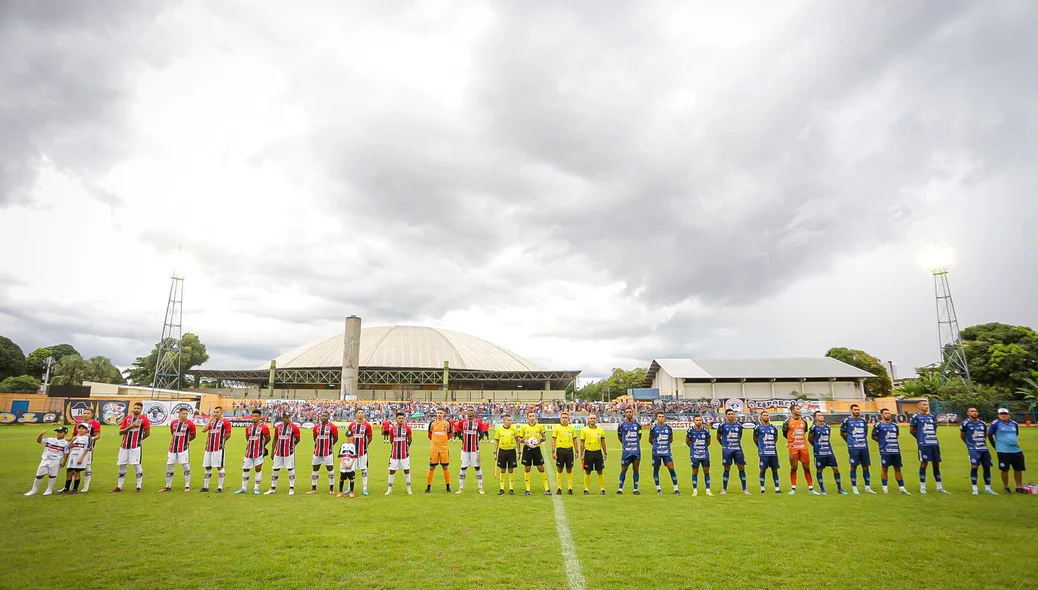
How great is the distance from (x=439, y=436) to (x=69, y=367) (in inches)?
3742

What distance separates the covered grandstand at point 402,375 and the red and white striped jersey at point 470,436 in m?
74.3

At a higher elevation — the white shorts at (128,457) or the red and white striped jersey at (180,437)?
the red and white striped jersey at (180,437)

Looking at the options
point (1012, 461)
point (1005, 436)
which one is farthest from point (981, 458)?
point (1005, 436)

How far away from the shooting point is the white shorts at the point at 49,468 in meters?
12.8

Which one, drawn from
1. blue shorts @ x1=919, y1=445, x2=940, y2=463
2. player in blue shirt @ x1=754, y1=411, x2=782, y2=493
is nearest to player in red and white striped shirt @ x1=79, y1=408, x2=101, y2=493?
player in blue shirt @ x1=754, y1=411, x2=782, y2=493

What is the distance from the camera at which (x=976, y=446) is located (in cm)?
1350

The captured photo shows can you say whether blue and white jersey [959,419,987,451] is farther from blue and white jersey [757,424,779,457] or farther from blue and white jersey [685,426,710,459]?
blue and white jersey [685,426,710,459]

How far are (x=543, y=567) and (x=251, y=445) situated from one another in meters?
9.56

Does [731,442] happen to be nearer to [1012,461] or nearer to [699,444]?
[699,444]

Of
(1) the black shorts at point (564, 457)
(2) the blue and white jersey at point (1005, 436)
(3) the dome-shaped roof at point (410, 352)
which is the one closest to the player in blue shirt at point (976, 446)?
(2) the blue and white jersey at point (1005, 436)

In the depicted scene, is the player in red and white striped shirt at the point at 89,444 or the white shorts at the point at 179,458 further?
the white shorts at the point at 179,458

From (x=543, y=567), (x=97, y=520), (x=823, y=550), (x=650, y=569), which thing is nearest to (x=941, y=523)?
(x=823, y=550)

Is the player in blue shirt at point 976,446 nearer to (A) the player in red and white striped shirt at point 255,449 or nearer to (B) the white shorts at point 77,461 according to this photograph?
(A) the player in red and white striped shirt at point 255,449

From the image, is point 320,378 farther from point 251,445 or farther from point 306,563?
point 306,563
